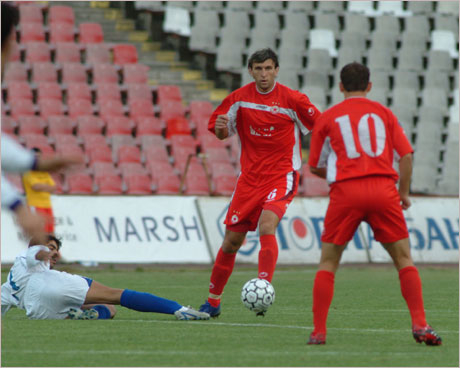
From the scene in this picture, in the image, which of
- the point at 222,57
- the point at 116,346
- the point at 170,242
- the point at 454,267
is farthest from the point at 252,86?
the point at 222,57

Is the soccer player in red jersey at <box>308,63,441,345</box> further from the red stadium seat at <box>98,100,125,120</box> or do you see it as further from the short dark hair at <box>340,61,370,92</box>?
the red stadium seat at <box>98,100,125,120</box>

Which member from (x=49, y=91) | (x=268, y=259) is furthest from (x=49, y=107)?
(x=268, y=259)

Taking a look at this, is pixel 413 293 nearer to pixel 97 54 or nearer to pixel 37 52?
pixel 37 52

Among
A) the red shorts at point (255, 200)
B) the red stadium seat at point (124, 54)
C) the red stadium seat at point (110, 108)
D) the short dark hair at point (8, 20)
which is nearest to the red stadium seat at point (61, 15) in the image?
the red stadium seat at point (124, 54)

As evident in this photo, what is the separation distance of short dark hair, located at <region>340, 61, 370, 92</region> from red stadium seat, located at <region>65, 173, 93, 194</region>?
1326 cm

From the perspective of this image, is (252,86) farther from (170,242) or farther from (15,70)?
(15,70)

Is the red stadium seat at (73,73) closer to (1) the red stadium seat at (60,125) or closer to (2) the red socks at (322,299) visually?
(1) the red stadium seat at (60,125)

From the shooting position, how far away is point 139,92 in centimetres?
2269

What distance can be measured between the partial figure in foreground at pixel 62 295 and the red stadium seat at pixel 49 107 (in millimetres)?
12848

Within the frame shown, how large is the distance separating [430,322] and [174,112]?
567 inches

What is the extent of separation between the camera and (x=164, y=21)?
24.8 meters

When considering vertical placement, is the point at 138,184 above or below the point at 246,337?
below

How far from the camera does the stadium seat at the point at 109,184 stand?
1984 cm

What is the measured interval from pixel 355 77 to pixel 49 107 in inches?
605
